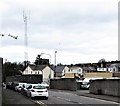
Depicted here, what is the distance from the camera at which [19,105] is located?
26266mm

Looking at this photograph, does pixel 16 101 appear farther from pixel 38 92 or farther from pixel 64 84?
pixel 64 84

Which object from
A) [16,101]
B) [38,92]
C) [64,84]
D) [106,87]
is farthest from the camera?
[64,84]

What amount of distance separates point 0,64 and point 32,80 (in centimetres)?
4997

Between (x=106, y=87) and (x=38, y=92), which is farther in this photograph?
(x=106, y=87)

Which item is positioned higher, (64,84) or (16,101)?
(64,84)

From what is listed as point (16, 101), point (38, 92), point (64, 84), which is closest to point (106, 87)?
point (38, 92)

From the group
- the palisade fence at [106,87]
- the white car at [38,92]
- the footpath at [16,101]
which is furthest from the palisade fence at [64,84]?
the white car at [38,92]

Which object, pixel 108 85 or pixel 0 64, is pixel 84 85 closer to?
pixel 108 85

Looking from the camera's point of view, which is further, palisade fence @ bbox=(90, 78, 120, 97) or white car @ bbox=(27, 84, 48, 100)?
palisade fence @ bbox=(90, 78, 120, 97)

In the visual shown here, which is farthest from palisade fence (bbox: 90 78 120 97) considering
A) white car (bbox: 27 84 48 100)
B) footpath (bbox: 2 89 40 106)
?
footpath (bbox: 2 89 40 106)

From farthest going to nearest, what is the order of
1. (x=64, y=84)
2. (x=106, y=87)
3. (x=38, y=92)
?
1. (x=64, y=84)
2. (x=106, y=87)
3. (x=38, y=92)

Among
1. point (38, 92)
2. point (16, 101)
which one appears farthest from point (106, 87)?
point (16, 101)

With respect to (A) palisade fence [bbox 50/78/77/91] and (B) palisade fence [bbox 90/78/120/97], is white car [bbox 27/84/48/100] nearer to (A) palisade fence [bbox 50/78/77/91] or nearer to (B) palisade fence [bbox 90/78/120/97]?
(B) palisade fence [bbox 90/78/120/97]

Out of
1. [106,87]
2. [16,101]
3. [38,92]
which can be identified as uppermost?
[106,87]
